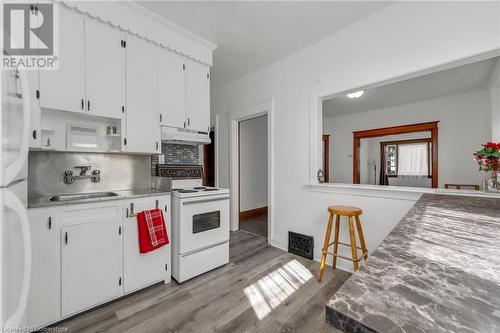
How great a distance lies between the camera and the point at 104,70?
1.94m

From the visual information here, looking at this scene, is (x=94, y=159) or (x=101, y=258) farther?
(x=94, y=159)

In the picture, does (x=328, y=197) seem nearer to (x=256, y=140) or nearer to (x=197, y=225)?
(x=197, y=225)

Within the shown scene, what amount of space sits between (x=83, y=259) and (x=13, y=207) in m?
0.99

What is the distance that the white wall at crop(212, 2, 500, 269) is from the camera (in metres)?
1.70

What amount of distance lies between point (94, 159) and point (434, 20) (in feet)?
11.3

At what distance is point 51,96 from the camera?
1.70 m

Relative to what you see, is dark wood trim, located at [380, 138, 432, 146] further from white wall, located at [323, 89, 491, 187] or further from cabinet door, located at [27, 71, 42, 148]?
cabinet door, located at [27, 71, 42, 148]

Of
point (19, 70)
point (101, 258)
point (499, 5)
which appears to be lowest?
point (101, 258)

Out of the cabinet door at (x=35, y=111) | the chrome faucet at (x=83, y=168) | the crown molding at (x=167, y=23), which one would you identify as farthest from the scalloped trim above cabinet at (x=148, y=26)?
the chrome faucet at (x=83, y=168)

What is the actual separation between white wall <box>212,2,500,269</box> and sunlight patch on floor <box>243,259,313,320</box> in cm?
44

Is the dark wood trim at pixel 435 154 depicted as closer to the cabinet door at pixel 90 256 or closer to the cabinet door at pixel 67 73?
the cabinet door at pixel 90 256

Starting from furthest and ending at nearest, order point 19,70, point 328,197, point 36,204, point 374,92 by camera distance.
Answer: point 374,92 < point 328,197 < point 36,204 < point 19,70

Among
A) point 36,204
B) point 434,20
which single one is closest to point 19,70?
point 36,204

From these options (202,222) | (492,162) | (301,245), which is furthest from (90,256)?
(492,162)
